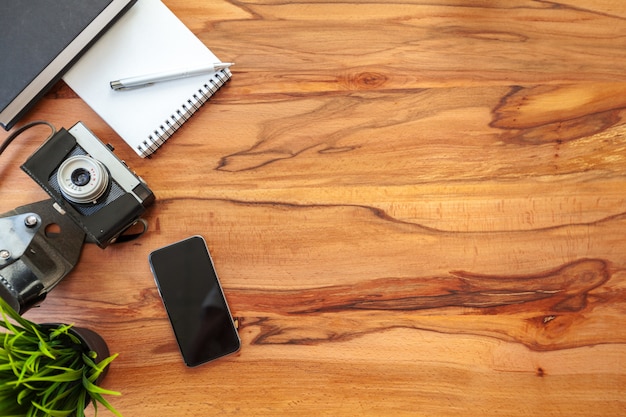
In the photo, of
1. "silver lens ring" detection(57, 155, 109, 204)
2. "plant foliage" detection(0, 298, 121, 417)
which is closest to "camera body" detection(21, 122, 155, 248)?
"silver lens ring" detection(57, 155, 109, 204)

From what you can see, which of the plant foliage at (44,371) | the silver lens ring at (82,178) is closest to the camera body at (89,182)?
the silver lens ring at (82,178)

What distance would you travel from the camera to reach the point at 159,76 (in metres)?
0.78

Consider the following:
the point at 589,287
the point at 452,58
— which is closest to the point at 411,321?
the point at 589,287

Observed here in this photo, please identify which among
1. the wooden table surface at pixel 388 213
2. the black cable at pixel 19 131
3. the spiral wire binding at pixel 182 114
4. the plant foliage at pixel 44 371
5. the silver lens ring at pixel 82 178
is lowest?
the wooden table surface at pixel 388 213

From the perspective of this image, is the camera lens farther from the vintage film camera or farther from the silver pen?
the silver pen

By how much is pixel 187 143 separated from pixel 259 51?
0.16 meters

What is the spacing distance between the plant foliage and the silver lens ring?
157 mm

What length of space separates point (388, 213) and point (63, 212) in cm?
43

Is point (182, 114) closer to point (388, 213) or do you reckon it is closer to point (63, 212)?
point (63, 212)

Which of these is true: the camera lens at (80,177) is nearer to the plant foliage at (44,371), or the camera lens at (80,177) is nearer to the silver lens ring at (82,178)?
the silver lens ring at (82,178)

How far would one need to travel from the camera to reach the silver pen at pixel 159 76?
780 millimetres

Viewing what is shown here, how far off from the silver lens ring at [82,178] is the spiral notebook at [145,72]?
76mm

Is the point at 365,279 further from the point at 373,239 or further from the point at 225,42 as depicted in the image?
the point at 225,42

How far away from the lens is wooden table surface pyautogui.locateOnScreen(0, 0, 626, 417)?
2.56 ft
